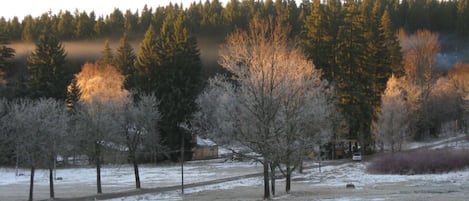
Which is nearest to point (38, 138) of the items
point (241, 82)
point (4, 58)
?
point (241, 82)

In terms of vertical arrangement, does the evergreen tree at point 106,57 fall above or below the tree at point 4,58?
above

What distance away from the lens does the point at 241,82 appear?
27.8m

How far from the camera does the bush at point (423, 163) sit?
40.7 metres

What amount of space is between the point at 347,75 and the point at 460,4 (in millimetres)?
75623

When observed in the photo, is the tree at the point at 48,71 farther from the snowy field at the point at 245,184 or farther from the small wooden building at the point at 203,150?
the small wooden building at the point at 203,150

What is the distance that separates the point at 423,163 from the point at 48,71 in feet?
157

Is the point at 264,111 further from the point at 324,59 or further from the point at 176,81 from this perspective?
the point at 176,81

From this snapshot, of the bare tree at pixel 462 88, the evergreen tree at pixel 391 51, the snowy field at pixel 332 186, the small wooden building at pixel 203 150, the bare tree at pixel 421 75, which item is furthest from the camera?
the bare tree at pixel 462 88

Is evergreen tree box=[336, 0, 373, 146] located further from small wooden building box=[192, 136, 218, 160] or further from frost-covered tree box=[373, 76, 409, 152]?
small wooden building box=[192, 136, 218, 160]

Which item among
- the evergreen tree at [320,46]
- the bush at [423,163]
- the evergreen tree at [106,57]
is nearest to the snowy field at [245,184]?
the bush at [423,163]

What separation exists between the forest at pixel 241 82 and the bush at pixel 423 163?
5385 mm

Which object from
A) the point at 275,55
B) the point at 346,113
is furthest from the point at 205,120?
the point at 346,113

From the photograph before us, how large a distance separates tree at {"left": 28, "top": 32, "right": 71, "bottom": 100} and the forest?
6.0 inches

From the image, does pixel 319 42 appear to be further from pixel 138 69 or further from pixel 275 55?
pixel 275 55
